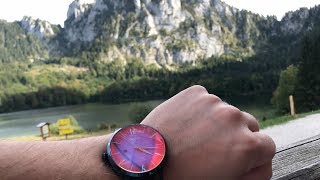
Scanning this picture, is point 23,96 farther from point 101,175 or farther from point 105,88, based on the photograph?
point 101,175

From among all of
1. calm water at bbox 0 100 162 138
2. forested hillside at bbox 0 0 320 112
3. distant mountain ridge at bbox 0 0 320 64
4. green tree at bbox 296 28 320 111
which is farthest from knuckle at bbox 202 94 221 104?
distant mountain ridge at bbox 0 0 320 64

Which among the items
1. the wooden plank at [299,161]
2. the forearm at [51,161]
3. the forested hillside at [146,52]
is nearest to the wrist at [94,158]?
the forearm at [51,161]

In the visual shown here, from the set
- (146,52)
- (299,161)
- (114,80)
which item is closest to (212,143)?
(299,161)

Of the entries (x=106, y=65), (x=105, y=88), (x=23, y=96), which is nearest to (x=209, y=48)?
(x=106, y=65)

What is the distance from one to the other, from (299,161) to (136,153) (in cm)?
62

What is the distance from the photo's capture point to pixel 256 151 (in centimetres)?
77

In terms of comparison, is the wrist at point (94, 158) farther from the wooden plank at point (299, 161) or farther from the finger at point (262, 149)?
the wooden plank at point (299, 161)

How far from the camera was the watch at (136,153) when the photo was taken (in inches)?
30.7

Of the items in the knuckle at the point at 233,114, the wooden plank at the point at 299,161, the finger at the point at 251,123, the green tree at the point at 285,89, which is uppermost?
the knuckle at the point at 233,114

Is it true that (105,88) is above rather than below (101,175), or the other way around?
below

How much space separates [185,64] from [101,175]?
163613 millimetres

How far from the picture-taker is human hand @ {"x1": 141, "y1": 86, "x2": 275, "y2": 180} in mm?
763

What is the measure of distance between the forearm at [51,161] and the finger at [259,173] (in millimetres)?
228

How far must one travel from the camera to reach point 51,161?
0.78 metres
